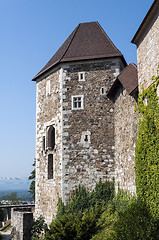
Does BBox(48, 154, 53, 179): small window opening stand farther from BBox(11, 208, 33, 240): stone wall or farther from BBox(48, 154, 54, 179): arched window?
BBox(11, 208, 33, 240): stone wall

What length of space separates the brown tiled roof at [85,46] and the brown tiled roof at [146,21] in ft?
18.3

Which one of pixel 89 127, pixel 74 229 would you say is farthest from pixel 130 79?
pixel 74 229

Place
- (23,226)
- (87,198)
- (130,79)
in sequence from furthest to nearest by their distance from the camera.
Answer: (23,226) → (87,198) → (130,79)

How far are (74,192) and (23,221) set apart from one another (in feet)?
11.5

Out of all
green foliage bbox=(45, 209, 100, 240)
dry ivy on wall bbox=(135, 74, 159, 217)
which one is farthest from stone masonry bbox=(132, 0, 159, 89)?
green foliage bbox=(45, 209, 100, 240)

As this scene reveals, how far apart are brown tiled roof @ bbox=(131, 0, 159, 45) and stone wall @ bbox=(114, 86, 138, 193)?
7.87 ft

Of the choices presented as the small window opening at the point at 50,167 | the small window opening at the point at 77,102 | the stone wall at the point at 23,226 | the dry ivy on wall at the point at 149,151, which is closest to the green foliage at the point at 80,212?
the small window opening at the point at 50,167

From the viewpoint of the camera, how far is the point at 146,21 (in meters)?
10.3

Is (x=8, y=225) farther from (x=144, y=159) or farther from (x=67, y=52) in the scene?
(x=144, y=159)

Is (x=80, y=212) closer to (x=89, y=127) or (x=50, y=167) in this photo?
(x=50, y=167)

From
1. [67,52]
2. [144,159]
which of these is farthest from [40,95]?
[144,159]

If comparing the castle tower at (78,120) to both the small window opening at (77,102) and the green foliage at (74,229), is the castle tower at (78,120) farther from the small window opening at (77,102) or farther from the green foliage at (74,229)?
the green foliage at (74,229)

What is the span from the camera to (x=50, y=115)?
18.3 m

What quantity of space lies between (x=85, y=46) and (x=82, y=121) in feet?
14.4
